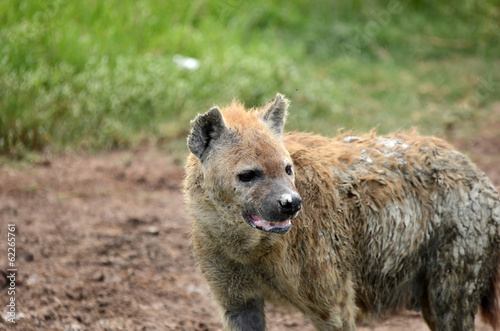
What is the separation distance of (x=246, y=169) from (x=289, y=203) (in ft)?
0.97

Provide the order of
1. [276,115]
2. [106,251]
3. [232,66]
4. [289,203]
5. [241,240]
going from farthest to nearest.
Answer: [232,66] → [106,251] → [276,115] → [241,240] → [289,203]

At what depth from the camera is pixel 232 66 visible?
832 centimetres

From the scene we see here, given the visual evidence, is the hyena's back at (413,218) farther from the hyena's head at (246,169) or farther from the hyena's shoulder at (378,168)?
the hyena's head at (246,169)

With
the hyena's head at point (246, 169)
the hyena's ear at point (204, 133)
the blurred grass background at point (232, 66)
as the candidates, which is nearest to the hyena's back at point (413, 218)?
the hyena's head at point (246, 169)

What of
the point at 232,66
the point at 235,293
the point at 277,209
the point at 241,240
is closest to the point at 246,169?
the point at 277,209

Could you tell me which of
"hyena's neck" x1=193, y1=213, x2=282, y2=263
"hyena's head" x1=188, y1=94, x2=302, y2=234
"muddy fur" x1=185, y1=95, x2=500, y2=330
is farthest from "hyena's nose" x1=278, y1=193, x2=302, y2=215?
"hyena's neck" x1=193, y1=213, x2=282, y2=263

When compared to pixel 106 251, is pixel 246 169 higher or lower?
higher

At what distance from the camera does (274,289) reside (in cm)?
329

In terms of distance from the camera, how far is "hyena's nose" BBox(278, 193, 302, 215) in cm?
289

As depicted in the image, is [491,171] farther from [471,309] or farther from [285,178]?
[285,178]

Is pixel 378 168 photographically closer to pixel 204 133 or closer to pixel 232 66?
pixel 204 133

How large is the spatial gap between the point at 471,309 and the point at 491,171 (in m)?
3.18

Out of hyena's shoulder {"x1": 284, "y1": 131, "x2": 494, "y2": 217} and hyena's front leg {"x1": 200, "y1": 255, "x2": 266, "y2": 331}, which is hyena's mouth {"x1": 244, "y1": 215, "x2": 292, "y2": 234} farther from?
hyena's shoulder {"x1": 284, "y1": 131, "x2": 494, "y2": 217}

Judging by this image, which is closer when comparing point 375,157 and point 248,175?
point 248,175
